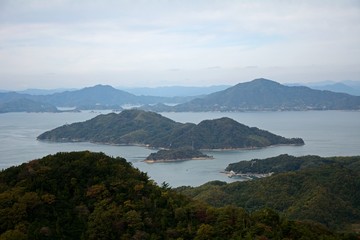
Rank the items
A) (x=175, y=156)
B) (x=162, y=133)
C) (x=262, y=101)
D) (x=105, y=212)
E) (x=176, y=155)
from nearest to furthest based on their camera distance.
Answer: (x=105, y=212) < (x=175, y=156) < (x=176, y=155) < (x=162, y=133) < (x=262, y=101)

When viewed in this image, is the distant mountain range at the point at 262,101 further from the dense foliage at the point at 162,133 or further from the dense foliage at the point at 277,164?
the dense foliage at the point at 277,164

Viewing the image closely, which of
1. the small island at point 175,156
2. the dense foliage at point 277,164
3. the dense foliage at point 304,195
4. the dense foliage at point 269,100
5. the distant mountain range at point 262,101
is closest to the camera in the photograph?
the dense foliage at point 304,195

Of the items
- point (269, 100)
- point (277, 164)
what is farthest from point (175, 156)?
point (269, 100)

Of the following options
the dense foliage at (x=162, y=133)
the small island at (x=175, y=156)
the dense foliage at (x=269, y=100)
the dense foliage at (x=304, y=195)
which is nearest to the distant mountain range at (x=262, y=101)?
the dense foliage at (x=269, y=100)

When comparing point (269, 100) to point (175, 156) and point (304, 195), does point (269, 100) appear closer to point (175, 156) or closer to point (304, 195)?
point (175, 156)

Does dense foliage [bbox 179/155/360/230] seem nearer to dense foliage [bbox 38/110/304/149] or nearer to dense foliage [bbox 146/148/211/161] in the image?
dense foliage [bbox 146/148/211/161]

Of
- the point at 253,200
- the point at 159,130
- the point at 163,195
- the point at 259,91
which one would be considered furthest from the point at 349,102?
the point at 163,195

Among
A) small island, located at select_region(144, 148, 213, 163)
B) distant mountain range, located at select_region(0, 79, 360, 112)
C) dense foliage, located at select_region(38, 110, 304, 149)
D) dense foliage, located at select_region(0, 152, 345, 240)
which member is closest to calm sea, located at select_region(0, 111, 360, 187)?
small island, located at select_region(144, 148, 213, 163)
